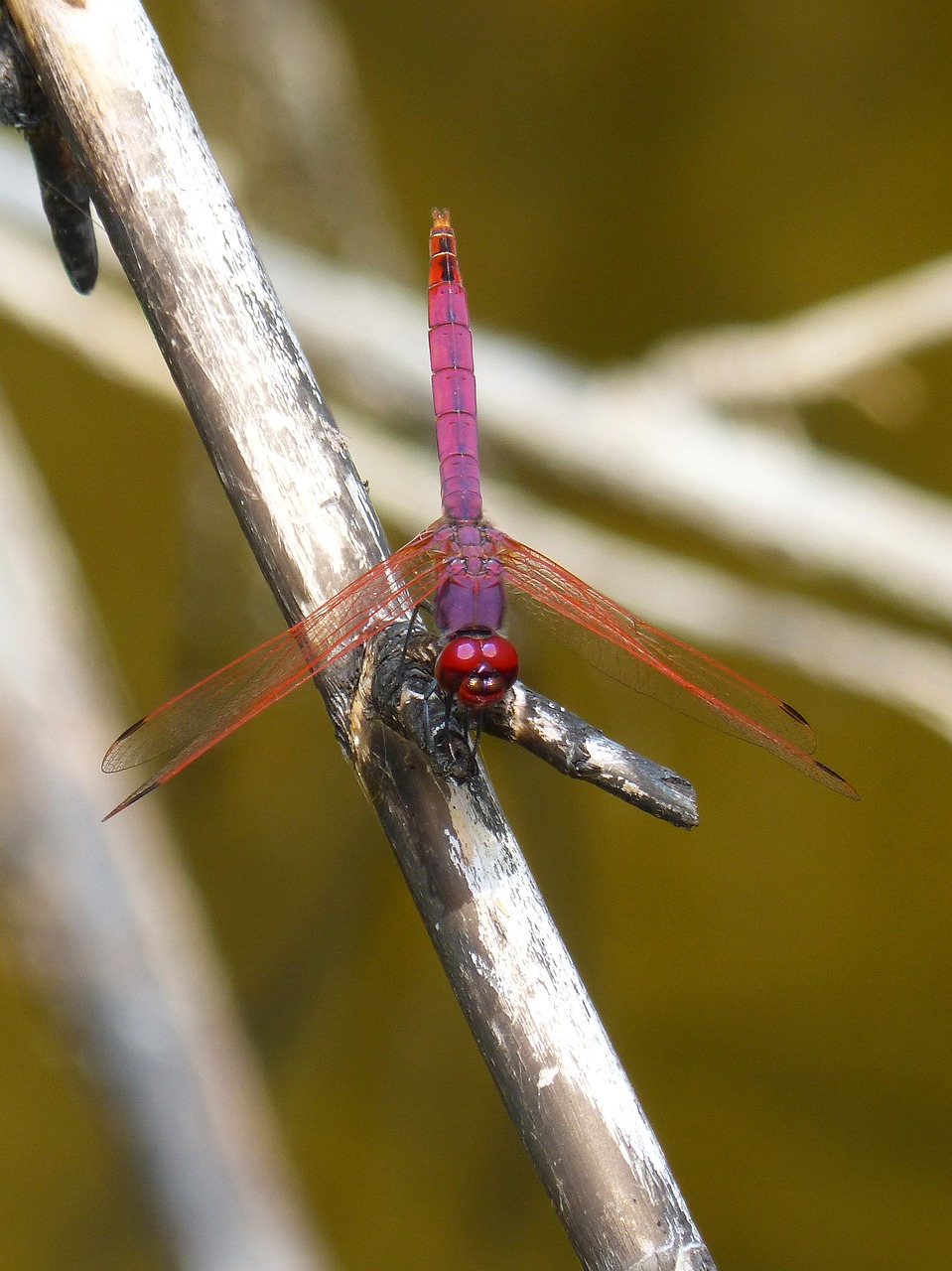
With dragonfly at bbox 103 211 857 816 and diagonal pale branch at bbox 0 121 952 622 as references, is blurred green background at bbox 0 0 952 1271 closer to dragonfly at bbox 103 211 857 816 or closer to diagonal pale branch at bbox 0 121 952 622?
diagonal pale branch at bbox 0 121 952 622

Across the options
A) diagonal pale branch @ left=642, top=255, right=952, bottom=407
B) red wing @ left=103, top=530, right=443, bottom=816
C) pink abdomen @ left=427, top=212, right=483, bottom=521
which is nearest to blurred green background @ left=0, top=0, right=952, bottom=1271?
diagonal pale branch @ left=642, top=255, right=952, bottom=407

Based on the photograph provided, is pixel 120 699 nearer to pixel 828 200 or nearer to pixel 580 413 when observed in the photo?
pixel 580 413

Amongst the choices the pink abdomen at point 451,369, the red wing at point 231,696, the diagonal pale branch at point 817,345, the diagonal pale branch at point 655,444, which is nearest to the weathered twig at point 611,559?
the diagonal pale branch at point 655,444

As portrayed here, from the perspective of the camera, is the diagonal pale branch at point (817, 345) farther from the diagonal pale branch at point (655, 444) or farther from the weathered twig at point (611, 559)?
the weathered twig at point (611, 559)

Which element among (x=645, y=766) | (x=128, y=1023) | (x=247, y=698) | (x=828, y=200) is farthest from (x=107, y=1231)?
(x=828, y=200)

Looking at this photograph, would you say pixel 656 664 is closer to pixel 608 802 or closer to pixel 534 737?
pixel 534 737

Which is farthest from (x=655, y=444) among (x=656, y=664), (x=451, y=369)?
(x=656, y=664)
